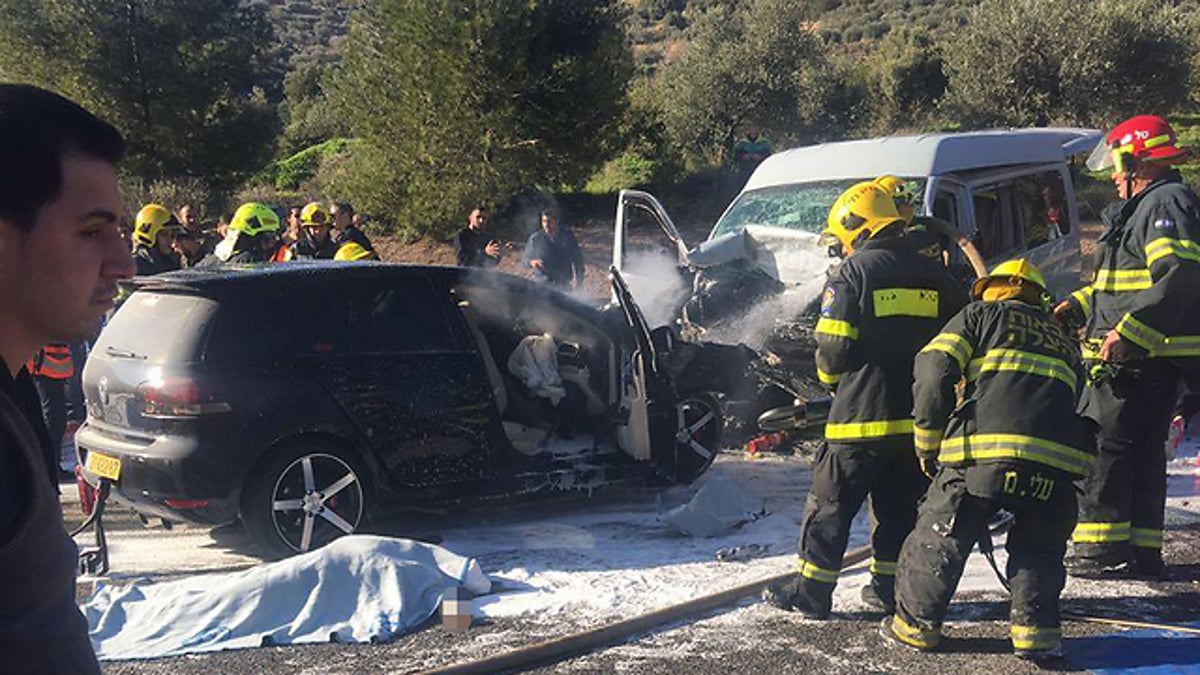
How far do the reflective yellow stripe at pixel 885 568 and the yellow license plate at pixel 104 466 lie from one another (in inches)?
147

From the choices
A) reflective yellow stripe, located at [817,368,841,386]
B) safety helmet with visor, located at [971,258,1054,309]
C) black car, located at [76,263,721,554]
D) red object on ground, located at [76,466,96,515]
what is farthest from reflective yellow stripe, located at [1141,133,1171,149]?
red object on ground, located at [76,466,96,515]

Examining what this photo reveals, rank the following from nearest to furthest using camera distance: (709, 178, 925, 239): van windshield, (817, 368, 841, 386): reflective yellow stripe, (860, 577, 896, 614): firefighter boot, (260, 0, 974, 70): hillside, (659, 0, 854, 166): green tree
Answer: (817, 368, 841, 386): reflective yellow stripe
(860, 577, 896, 614): firefighter boot
(709, 178, 925, 239): van windshield
(659, 0, 854, 166): green tree
(260, 0, 974, 70): hillside

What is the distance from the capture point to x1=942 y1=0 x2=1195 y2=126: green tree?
68.3 feet

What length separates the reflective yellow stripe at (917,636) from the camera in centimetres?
436

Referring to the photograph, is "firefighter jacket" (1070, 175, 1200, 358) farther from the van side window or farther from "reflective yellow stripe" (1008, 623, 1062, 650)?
the van side window

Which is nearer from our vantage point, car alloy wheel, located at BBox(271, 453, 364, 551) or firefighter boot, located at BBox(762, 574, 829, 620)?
firefighter boot, located at BBox(762, 574, 829, 620)

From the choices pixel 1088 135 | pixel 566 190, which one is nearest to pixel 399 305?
pixel 1088 135

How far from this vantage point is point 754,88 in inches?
925

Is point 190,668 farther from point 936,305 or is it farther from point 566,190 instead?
point 566,190

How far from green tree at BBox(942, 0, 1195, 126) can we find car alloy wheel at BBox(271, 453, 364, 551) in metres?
19.3

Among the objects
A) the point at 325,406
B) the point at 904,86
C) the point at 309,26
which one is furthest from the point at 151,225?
the point at 309,26

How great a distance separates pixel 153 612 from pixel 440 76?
1420cm

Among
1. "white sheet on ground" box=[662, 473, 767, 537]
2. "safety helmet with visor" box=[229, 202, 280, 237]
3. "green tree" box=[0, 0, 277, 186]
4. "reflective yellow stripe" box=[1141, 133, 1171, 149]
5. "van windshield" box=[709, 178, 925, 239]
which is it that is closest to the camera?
"reflective yellow stripe" box=[1141, 133, 1171, 149]

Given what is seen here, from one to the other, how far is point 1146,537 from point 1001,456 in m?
1.69
